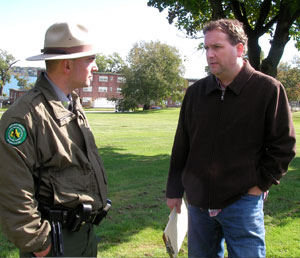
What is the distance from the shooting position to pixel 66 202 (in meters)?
2.29

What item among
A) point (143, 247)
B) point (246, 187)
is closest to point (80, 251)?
point (246, 187)

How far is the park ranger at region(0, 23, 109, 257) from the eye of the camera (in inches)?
82.6

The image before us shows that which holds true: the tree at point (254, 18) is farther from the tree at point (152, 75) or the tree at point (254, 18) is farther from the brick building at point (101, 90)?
the brick building at point (101, 90)

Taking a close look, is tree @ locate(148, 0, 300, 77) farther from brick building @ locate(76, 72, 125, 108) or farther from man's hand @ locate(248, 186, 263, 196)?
brick building @ locate(76, 72, 125, 108)

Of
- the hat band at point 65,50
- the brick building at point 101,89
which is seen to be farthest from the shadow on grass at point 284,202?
the brick building at point 101,89

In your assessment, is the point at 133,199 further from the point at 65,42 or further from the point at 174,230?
the point at 65,42

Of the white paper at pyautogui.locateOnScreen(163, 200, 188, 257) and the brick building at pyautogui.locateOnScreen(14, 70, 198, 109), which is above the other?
the white paper at pyautogui.locateOnScreen(163, 200, 188, 257)

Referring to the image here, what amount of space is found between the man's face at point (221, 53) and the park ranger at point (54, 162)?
87cm

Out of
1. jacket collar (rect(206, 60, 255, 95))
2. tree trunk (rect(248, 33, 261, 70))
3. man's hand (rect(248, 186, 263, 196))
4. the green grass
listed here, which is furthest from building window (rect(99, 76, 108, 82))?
man's hand (rect(248, 186, 263, 196))

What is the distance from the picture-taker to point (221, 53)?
263cm

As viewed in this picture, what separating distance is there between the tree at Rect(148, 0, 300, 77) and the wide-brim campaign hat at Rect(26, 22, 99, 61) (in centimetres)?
684

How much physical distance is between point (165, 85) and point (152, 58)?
17.4ft

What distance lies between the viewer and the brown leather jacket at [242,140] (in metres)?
2.56

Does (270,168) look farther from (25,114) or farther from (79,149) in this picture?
(25,114)
